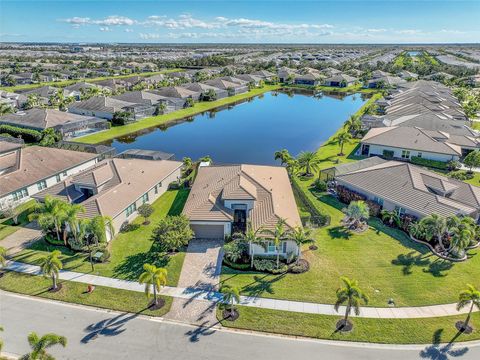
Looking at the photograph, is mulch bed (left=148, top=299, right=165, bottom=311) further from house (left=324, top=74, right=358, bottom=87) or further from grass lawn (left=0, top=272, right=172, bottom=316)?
house (left=324, top=74, right=358, bottom=87)

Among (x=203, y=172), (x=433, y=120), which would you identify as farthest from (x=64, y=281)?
(x=433, y=120)

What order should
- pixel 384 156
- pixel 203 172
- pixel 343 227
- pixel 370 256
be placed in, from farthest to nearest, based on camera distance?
pixel 384 156 → pixel 203 172 → pixel 343 227 → pixel 370 256

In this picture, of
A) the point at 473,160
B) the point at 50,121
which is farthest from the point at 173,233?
the point at 50,121

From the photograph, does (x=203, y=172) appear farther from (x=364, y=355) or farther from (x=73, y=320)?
(x=364, y=355)

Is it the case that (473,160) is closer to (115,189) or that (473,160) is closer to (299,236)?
(299,236)

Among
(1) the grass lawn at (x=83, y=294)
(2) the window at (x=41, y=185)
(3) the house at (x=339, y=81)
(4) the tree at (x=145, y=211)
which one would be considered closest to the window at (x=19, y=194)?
(2) the window at (x=41, y=185)

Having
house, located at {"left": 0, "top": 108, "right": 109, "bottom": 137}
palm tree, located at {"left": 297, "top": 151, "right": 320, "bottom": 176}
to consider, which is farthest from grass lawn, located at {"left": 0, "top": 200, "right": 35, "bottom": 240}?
palm tree, located at {"left": 297, "top": 151, "right": 320, "bottom": 176}
